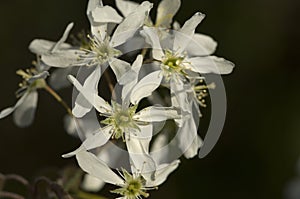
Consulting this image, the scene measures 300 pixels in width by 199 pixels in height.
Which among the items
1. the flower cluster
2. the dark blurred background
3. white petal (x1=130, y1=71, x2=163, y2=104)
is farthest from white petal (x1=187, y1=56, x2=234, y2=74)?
the dark blurred background

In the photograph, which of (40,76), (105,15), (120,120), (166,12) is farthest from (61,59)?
(166,12)

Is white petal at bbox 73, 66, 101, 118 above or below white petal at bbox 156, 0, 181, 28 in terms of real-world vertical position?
below

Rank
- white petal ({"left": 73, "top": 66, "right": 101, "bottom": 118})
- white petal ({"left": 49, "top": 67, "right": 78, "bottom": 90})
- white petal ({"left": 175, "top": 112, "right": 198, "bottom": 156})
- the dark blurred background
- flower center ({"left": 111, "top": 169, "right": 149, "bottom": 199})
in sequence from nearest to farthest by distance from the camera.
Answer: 1. white petal ({"left": 73, "top": 66, "right": 101, "bottom": 118})
2. flower center ({"left": 111, "top": 169, "right": 149, "bottom": 199})
3. white petal ({"left": 175, "top": 112, "right": 198, "bottom": 156})
4. white petal ({"left": 49, "top": 67, "right": 78, "bottom": 90})
5. the dark blurred background

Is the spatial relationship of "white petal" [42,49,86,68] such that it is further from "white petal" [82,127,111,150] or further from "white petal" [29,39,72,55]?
"white petal" [82,127,111,150]

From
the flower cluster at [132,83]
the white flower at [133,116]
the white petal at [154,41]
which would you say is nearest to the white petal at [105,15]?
the flower cluster at [132,83]

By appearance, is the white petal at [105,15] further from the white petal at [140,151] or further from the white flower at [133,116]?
the white petal at [140,151]

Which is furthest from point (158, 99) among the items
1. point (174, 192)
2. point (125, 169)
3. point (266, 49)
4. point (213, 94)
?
point (266, 49)

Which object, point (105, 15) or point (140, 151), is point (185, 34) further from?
point (140, 151)

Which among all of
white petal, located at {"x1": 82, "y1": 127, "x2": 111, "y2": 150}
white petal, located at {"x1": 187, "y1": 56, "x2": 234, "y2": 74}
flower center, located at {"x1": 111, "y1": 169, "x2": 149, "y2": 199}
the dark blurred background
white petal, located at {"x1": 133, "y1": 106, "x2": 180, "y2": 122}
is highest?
white petal, located at {"x1": 187, "y1": 56, "x2": 234, "y2": 74}
